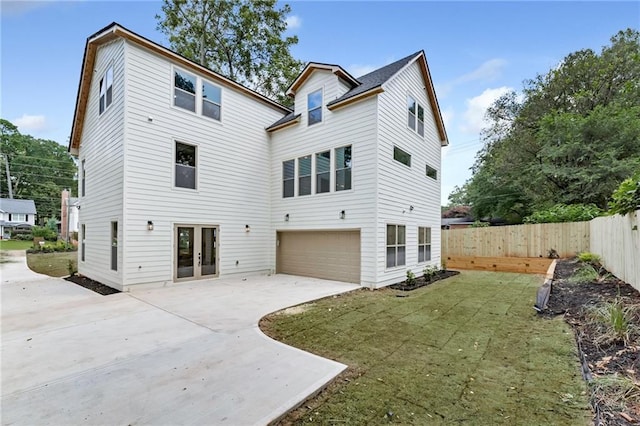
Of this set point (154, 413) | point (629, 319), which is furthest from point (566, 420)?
point (154, 413)

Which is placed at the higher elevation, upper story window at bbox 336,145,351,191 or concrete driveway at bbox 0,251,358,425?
upper story window at bbox 336,145,351,191

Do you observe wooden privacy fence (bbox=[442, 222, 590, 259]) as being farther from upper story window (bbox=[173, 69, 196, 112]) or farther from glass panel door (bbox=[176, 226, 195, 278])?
upper story window (bbox=[173, 69, 196, 112])

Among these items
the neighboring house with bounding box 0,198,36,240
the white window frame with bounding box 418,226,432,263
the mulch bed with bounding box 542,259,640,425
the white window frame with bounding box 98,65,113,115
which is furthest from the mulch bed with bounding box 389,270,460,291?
the neighboring house with bounding box 0,198,36,240

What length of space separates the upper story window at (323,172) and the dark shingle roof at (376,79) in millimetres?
1738

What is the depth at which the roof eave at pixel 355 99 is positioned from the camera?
878cm

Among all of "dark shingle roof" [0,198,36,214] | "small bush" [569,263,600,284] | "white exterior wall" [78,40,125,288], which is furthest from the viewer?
"dark shingle roof" [0,198,36,214]

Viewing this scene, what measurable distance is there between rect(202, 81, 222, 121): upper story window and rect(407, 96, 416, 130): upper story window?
6.81 meters

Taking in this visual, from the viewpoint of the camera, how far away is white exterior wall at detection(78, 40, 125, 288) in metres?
8.43

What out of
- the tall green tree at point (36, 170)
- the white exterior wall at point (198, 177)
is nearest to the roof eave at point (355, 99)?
the white exterior wall at point (198, 177)

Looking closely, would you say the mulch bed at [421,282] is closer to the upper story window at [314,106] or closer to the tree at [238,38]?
the upper story window at [314,106]

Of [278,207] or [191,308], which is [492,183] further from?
[191,308]

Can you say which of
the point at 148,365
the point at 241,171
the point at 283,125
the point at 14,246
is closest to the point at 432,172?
the point at 283,125

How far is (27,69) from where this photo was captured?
11.4m

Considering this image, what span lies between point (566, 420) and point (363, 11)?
479 inches
